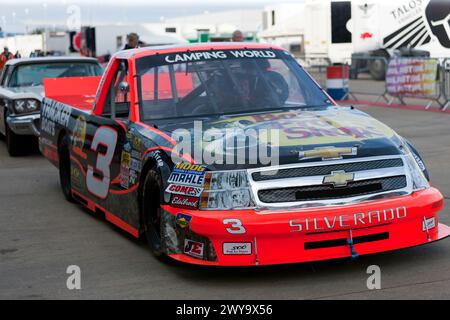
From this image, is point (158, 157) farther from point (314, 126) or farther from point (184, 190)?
point (314, 126)

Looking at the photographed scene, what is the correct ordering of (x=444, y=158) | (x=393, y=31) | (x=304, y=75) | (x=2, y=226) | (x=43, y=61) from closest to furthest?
1. (x=304, y=75)
2. (x=2, y=226)
3. (x=444, y=158)
4. (x=43, y=61)
5. (x=393, y=31)

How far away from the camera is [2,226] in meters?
8.20

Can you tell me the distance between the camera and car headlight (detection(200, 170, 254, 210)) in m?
5.71

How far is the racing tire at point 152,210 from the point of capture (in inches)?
249

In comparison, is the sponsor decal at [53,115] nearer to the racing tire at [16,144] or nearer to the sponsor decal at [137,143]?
the sponsor decal at [137,143]

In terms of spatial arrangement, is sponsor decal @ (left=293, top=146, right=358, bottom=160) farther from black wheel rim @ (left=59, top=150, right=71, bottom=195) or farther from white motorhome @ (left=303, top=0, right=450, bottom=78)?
white motorhome @ (left=303, top=0, right=450, bottom=78)

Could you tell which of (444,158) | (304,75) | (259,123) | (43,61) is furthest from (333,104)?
(43,61)

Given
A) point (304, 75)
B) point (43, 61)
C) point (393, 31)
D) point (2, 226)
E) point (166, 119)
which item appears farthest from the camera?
point (393, 31)

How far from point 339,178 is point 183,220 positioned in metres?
1.04

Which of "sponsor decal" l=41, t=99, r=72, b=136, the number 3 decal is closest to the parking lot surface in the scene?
the number 3 decal

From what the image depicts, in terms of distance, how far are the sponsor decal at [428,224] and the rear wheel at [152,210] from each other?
1.80 meters

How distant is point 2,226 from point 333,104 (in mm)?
3200

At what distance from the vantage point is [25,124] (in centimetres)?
1313
